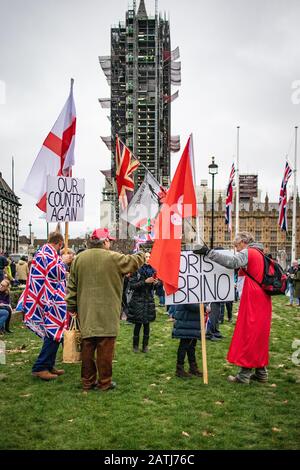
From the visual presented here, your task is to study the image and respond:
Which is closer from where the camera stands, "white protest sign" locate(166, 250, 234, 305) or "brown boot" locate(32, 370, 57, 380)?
"white protest sign" locate(166, 250, 234, 305)

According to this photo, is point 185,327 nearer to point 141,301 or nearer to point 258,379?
point 258,379

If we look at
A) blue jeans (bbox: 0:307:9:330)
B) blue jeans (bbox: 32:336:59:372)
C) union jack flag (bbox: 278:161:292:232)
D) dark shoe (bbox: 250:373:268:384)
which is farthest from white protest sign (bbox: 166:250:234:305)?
union jack flag (bbox: 278:161:292:232)

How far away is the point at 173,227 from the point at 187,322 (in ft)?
5.30

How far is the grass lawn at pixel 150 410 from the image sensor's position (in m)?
4.57

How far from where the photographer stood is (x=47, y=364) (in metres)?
6.95

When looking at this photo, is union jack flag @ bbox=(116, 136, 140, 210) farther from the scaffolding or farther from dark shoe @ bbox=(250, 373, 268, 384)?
the scaffolding

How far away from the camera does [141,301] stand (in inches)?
348

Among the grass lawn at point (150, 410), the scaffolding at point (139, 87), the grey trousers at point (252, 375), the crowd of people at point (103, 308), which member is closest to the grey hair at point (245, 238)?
the crowd of people at point (103, 308)

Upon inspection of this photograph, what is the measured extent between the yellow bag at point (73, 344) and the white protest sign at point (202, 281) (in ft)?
6.12

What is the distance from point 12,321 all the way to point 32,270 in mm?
6968

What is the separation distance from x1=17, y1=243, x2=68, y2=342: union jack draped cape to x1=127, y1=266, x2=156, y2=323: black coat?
7.20ft

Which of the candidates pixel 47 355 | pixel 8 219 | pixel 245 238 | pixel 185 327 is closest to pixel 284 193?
pixel 245 238

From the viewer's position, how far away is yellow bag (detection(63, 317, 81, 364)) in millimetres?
7344

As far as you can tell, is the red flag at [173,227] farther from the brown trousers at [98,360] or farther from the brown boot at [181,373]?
the brown boot at [181,373]
